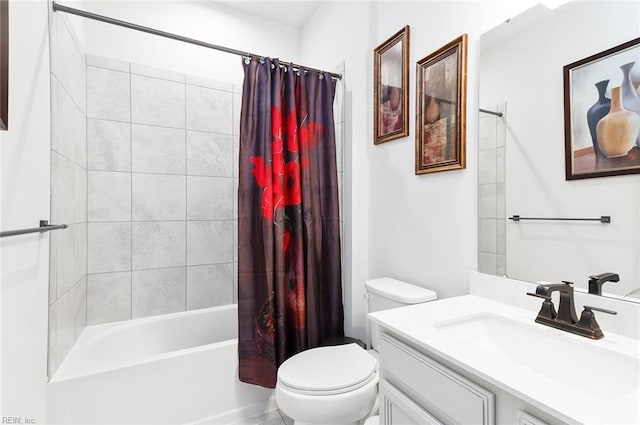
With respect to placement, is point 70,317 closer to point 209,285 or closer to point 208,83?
point 209,285

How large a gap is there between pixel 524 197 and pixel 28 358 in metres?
1.88

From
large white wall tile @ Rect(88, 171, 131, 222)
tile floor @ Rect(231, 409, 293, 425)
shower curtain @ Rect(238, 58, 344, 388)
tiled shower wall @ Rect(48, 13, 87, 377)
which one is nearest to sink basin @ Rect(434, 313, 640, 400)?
shower curtain @ Rect(238, 58, 344, 388)

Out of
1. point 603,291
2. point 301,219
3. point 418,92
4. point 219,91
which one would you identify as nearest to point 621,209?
point 603,291

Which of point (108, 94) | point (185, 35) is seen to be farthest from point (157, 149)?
point (185, 35)

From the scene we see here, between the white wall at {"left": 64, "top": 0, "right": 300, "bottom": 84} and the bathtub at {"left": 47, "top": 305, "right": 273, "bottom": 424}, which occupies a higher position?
the white wall at {"left": 64, "top": 0, "right": 300, "bottom": 84}

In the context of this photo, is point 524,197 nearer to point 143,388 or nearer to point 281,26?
point 143,388

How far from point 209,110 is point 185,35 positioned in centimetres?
57

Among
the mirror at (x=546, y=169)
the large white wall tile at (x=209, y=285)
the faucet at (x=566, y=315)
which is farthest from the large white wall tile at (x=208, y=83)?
the faucet at (x=566, y=315)

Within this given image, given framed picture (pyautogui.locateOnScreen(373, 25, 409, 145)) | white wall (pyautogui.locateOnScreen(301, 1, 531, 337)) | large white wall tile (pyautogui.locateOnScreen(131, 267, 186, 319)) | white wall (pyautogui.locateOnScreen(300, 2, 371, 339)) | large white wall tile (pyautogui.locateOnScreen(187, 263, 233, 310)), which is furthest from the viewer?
large white wall tile (pyautogui.locateOnScreen(187, 263, 233, 310))

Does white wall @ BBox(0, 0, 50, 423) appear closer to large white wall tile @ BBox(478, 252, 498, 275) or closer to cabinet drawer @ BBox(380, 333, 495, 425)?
cabinet drawer @ BBox(380, 333, 495, 425)

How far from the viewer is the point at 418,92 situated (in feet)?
5.11

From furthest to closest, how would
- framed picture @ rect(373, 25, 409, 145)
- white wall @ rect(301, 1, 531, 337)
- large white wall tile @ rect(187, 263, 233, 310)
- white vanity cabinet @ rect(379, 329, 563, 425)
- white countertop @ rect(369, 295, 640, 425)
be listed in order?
large white wall tile @ rect(187, 263, 233, 310), framed picture @ rect(373, 25, 409, 145), white wall @ rect(301, 1, 531, 337), white vanity cabinet @ rect(379, 329, 563, 425), white countertop @ rect(369, 295, 640, 425)

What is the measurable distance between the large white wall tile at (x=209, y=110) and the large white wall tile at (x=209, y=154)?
0.06m

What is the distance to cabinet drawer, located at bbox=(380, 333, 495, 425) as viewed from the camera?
673mm
